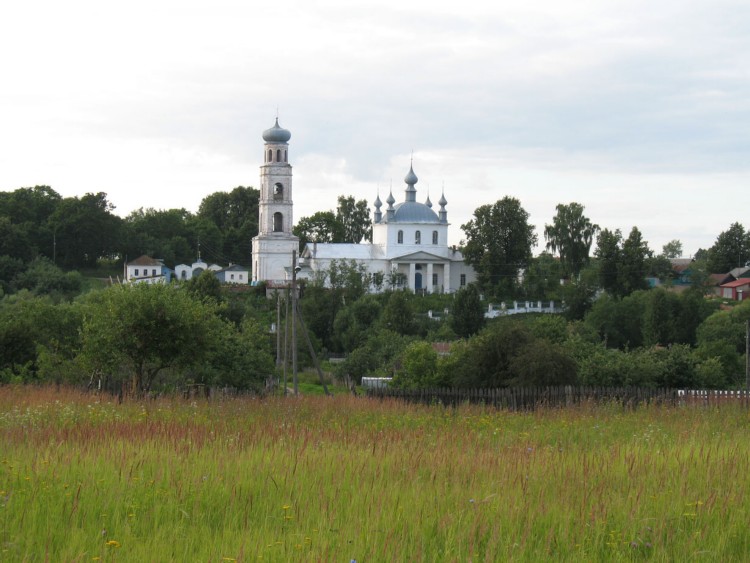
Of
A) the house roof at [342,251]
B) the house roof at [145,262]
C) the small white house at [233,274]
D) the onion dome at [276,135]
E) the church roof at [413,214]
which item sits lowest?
the small white house at [233,274]

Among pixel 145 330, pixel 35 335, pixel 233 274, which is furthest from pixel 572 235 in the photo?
pixel 145 330

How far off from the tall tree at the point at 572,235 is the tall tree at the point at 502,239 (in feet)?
7.07

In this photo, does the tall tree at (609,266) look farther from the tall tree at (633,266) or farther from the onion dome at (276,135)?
the onion dome at (276,135)

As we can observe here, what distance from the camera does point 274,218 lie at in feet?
324

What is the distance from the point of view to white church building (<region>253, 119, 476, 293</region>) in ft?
321

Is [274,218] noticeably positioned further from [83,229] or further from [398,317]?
[398,317]

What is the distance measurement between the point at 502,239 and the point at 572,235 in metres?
5.61

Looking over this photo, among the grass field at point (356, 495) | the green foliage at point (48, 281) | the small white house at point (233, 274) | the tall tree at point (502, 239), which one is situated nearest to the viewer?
the grass field at point (356, 495)

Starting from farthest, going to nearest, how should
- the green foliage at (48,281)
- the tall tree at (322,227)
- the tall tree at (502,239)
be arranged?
the tall tree at (322,227)
the tall tree at (502,239)
the green foliage at (48,281)

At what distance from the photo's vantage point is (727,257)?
349 ft

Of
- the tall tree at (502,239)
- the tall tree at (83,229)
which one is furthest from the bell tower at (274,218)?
the tall tree at (502,239)

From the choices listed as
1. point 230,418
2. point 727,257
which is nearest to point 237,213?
point 727,257

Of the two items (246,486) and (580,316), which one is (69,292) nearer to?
(580,316)

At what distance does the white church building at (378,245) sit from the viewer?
9788 cm
